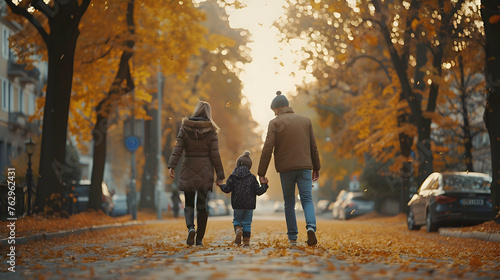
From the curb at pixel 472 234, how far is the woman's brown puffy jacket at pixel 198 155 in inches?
261

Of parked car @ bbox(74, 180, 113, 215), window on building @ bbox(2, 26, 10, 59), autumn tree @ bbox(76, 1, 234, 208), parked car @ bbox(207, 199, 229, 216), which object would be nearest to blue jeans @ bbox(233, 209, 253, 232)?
autumn tree @ bbox(76, 1, 234, 208)

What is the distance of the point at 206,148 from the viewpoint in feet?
38.4

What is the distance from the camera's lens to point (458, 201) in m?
20.1

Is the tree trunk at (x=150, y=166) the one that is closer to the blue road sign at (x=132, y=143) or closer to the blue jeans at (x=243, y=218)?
the blue road sign at (x=132, y=143)

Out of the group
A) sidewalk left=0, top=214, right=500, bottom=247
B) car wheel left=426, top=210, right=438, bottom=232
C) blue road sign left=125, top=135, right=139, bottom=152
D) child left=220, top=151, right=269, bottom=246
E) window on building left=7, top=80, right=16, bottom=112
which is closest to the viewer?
child left=220, top=151, right=269, bottom=246

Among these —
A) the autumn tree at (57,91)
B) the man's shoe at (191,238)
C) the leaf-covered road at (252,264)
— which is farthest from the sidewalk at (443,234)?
the man's shoe at (191,238)

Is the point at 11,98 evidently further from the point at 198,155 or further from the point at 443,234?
the point at 198,155

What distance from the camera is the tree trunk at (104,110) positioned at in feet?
90.5

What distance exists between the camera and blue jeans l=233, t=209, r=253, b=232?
1214 centimetres

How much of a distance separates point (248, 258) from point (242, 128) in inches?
1948

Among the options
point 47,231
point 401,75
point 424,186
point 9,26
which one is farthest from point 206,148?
A: point 9,26

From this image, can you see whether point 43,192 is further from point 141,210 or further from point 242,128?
point 242,128

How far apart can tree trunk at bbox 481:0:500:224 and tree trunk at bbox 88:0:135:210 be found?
1302 centimetres

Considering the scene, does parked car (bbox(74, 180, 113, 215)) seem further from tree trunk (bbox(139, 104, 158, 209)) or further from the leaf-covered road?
the leaf-covered road
